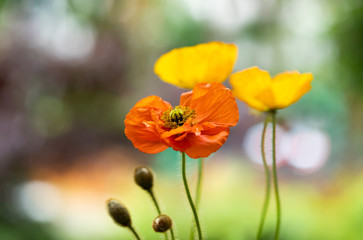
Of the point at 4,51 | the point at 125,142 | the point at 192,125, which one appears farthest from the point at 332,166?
the point at 192,125

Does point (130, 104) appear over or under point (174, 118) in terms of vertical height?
over

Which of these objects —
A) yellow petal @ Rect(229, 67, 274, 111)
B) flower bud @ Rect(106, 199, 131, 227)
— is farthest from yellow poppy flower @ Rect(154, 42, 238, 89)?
flower bud @ Rect(106, 199, 131, 227)

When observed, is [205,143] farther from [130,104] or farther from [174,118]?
[130,104]

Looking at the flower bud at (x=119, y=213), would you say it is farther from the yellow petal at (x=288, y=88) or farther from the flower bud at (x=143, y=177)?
the yellow petal at (x=288, y=88)

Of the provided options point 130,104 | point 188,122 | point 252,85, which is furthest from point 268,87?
point 130,104

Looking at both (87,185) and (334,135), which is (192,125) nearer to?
(87,185)
